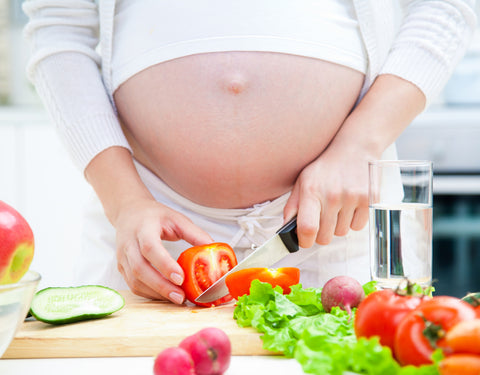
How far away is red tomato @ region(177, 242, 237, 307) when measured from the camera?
94 centimetres

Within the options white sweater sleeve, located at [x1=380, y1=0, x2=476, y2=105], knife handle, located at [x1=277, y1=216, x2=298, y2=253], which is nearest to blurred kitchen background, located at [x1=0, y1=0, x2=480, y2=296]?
white sweater sleeve, located at [x1=380, y1=0, x2=476, y2=105]

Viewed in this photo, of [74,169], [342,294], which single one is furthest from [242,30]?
[74,169]

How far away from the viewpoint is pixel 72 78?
1.14 meters

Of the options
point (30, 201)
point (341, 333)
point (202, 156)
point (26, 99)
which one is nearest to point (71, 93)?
point (202, 156)

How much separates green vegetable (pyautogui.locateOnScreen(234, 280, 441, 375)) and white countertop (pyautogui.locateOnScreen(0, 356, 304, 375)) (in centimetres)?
2

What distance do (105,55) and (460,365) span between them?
2.99 feet

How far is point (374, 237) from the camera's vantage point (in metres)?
0.90

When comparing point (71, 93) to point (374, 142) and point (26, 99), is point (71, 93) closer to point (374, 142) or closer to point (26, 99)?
point (374, 142)

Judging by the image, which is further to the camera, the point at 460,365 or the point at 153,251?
the point at 153,251

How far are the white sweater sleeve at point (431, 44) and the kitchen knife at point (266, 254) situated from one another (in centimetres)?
37

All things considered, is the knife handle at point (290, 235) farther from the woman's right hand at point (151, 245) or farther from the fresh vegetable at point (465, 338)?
the fresh vegetable at point (465, 338)

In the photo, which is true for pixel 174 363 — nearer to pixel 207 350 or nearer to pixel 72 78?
pixel 207 350

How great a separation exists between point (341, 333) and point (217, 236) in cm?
52

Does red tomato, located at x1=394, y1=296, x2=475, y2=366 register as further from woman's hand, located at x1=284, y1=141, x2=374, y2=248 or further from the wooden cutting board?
woman's hand, located at x1=284, y1=141, x2=374, y2=248
